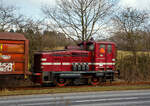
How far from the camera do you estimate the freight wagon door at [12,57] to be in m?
12.8

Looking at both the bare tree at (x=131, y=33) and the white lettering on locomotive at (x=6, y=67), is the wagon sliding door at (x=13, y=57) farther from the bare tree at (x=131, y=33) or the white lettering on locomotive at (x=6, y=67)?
the bare tree at (x=131, y=33)

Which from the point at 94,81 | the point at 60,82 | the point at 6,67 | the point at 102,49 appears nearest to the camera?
the point at 6,67

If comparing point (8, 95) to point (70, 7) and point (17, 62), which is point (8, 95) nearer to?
point (17, 62)

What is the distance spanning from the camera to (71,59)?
15695mm

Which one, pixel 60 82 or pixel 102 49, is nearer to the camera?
pixel 60 82

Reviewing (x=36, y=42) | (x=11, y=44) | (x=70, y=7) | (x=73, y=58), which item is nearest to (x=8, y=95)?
(x=11, y=44)

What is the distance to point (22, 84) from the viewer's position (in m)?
16.4

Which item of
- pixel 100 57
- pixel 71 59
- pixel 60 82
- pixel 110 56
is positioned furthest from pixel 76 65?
pixel 110 56

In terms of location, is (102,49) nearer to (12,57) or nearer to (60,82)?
(60,82)

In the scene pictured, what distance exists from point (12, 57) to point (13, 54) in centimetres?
21

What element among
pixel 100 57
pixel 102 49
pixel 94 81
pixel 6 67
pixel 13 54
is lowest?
pixel 94 81

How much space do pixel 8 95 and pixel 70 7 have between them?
12324mm

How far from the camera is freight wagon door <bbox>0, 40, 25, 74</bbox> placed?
12.8 metres

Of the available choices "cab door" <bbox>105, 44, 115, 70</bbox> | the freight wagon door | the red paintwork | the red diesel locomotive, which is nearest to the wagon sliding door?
the freight wagon door
